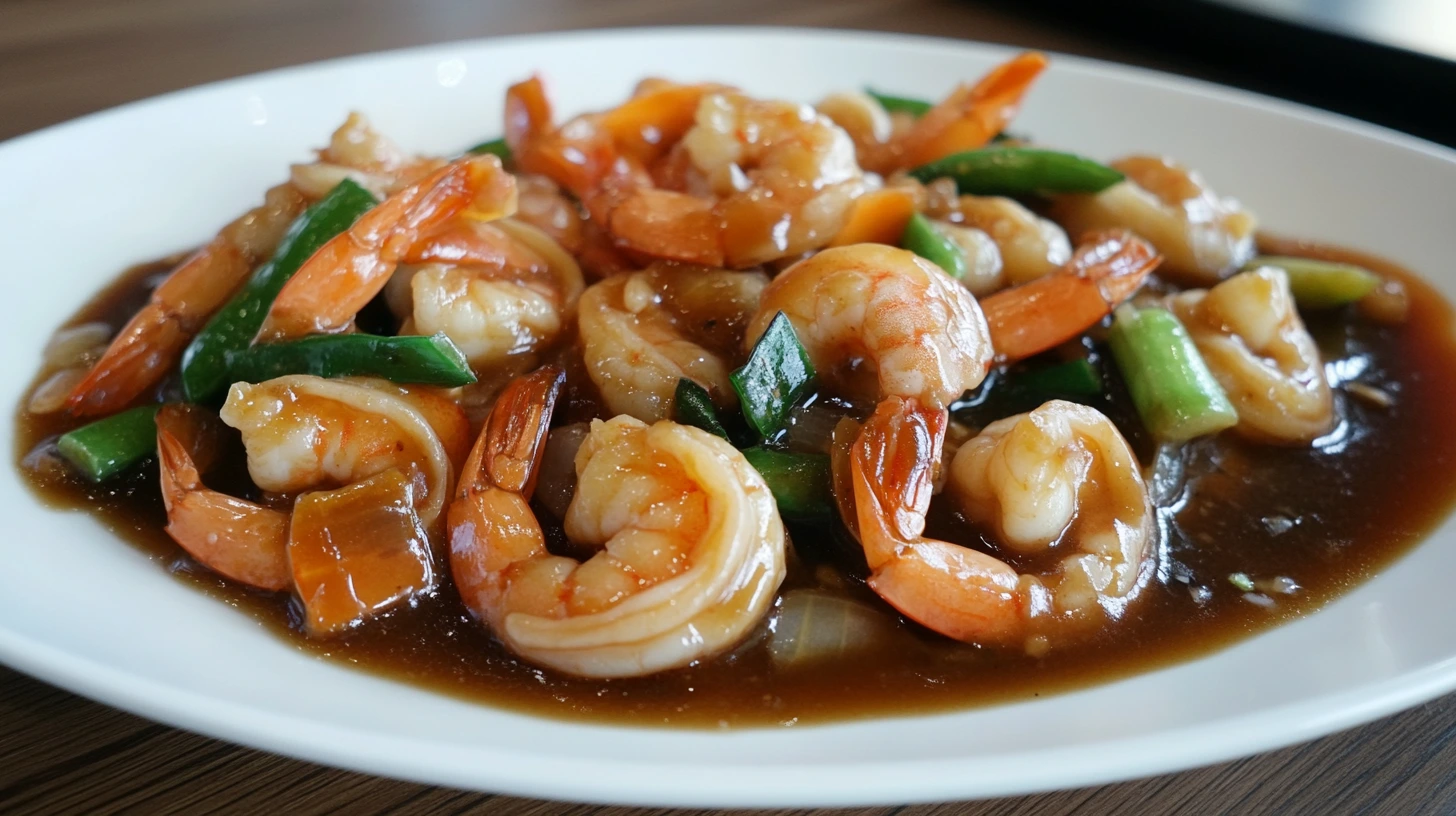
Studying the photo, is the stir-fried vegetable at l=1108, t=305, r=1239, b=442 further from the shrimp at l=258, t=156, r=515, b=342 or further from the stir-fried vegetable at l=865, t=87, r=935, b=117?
the shrimp at l=258, t=156, r=515, b=342

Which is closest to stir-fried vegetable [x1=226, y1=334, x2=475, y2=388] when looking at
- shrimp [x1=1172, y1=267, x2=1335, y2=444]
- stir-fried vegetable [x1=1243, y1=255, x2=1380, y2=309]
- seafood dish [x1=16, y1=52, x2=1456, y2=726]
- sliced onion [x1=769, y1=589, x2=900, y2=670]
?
seafood dish [x1=16, y1=52, x2=1456, y2=726]

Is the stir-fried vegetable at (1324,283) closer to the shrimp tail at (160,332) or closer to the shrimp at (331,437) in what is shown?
the shrimp at (331,437)

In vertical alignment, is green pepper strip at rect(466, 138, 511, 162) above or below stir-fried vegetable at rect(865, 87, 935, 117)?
above

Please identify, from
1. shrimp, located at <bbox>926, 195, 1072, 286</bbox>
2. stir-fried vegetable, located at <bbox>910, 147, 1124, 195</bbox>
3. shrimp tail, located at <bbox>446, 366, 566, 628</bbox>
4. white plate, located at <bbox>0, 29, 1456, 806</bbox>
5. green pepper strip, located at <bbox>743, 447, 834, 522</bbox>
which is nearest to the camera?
white plate, located at <bbox>0, 29, 1456, 806</bbox>

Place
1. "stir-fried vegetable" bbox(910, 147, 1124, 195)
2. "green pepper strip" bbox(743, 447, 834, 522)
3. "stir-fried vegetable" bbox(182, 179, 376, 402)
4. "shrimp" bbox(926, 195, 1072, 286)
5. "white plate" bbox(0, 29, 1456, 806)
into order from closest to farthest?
1. "white plate" bbox(0, 29, 1456, 806)
2. "green pepper strip" bbox(743, 447, 834, 522)
3. "stir-fried vegetable" bbox(182, 179, 376, 402)
4. "shrimp" bbox(926, 195, 1072, 286)
5. "stir-fried vegetable" bbox(910, 147, 1124, 195)

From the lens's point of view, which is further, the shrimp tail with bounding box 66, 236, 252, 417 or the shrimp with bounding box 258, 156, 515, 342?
the shrimp tail with bounding box 66, 236, 252, 417

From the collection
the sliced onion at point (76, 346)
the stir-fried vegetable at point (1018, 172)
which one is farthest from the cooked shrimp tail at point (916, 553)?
the sliced onion at point (76, 346)

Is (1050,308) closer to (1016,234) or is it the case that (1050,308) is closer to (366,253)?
(1016,234)
